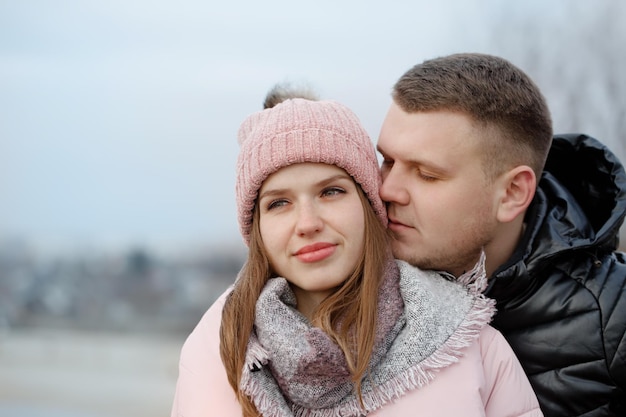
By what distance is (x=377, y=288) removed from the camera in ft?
5.38

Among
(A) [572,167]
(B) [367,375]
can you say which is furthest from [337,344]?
(A) [572,167]

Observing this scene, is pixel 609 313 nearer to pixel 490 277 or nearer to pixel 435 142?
pixel 490 277

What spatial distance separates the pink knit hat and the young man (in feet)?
0.31

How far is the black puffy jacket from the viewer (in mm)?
1813

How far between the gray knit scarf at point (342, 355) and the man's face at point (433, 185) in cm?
17

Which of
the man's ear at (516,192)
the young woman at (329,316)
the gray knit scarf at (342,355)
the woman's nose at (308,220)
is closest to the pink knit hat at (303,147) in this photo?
the young woman at (329,316)

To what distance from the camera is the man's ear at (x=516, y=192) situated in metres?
1.88

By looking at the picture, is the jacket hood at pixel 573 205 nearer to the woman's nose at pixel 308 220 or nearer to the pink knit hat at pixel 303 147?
the pink knit hat at pixel 303 147

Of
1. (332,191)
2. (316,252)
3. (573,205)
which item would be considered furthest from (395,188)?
(573,205)

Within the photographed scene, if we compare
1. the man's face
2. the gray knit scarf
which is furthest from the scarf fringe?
the man's face

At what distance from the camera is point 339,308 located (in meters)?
1.64

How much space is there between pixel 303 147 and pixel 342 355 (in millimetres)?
463

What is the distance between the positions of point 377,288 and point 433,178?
34 centimetres

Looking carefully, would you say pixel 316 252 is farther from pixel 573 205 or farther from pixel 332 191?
pixel 573 205
